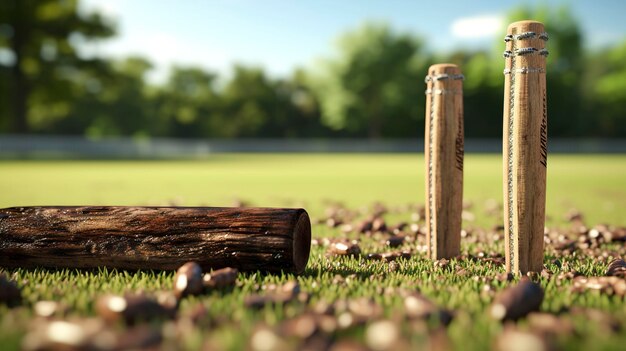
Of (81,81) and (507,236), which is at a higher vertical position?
(81,81)

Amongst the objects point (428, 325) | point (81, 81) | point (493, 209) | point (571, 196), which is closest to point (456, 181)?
point (428, 325)

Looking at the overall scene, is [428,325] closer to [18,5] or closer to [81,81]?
[18,5]

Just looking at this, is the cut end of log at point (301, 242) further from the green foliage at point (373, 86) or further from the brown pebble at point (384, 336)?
the green foliage at point (373, 86)

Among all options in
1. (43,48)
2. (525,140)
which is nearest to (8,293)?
(525,140)

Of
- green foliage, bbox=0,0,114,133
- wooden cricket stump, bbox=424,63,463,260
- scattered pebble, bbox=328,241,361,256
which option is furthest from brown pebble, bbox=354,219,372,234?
green foliage, bbox=0,0,114,133

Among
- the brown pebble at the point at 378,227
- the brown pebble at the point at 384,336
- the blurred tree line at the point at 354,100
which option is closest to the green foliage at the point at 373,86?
the blurred tree line at the point at 354,100

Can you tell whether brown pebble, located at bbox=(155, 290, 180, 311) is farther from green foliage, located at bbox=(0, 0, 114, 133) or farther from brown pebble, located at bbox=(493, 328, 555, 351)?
green foliage, located at bbox=(0, 0, 114, 133)
